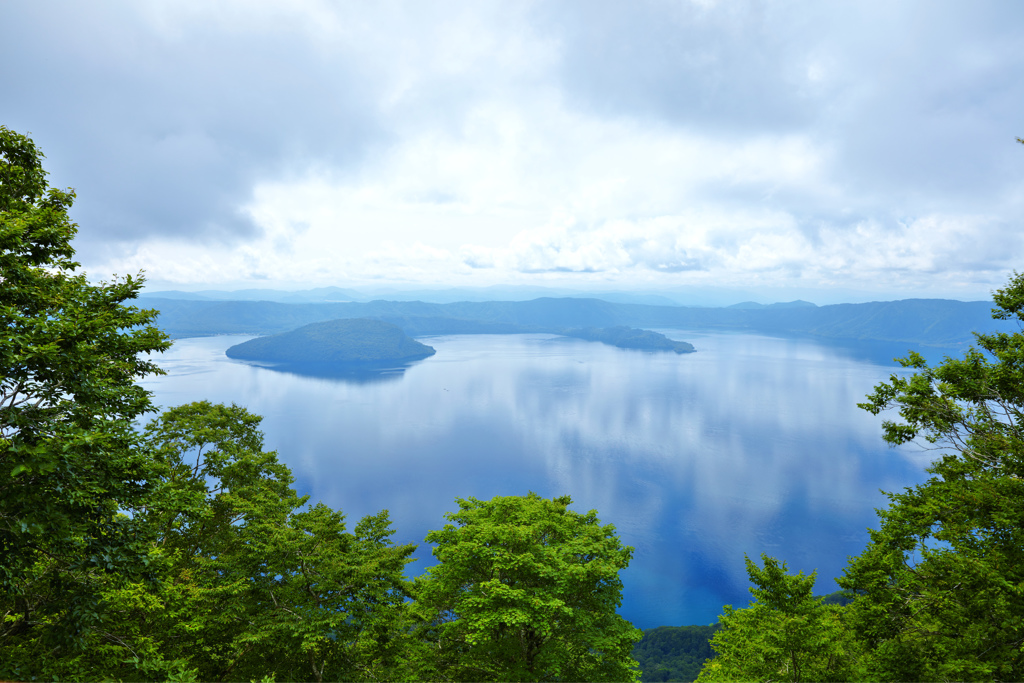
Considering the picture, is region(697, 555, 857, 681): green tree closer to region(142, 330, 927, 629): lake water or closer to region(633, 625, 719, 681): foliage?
region(633, 625, 719, 681): foliage

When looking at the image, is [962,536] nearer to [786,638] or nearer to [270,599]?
[786,638]

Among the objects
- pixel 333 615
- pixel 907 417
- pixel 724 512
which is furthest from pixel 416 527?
pixel 907 417

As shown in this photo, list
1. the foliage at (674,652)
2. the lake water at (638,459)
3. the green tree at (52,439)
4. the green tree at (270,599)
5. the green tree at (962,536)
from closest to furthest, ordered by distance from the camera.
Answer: the green tree at (52,439)
the green tree at (962,536)
the green tree at (270,599)
the foliage at (674,652)
the lake water at (638,459)

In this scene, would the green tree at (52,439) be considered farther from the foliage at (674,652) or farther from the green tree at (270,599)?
the foliage at (674,652)

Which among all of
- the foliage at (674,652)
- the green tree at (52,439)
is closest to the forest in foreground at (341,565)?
the green tree at (52,439)

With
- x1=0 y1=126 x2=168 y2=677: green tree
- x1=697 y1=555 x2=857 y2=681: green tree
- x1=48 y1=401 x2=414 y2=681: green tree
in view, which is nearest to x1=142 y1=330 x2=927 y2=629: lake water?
x1=48 y1=401 x2=414 y2=681: green tree

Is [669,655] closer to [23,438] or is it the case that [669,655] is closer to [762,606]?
[762,606]
